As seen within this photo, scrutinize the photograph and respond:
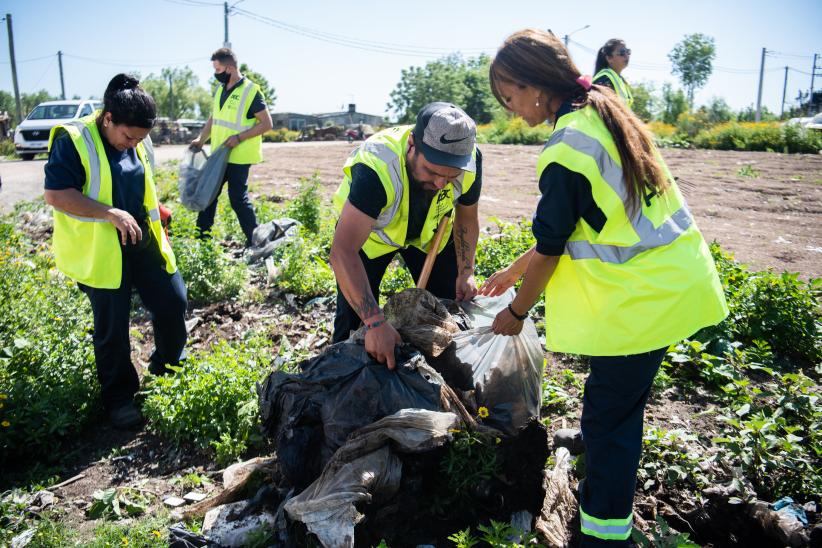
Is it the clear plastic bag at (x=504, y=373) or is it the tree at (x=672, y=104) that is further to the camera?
the tree at (x=672, y=104)

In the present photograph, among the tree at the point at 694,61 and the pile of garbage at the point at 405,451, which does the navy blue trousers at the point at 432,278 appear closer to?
the pile of garbage at the point at 405,451

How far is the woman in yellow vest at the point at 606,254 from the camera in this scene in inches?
68.6

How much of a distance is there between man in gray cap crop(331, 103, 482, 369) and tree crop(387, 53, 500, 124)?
128ft

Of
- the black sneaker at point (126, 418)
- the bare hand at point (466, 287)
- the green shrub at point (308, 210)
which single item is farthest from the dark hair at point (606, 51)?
the black sneaker at point (126, 418)

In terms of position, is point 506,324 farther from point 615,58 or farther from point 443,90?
point 443,90

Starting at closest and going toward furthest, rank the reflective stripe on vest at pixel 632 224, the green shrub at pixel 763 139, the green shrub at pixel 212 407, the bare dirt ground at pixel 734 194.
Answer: the reflective stripe on vest at pixel 632 224 < the green shrub at pixel 212 407 < the bare dirt ground at pixel 734 194 < the green shrub at pixel 763 139

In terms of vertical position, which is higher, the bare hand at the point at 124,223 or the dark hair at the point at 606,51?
the dark hair at the point at 606,51

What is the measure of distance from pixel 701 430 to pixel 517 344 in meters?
1.26

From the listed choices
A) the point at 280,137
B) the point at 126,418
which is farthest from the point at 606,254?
the point at 280,137

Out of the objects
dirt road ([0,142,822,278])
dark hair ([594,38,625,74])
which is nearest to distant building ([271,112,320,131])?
dirt road ([0,142,822,278])

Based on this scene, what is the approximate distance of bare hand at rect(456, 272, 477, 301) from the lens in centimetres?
297

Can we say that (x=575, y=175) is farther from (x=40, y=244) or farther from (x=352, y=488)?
(x=40, y=244)

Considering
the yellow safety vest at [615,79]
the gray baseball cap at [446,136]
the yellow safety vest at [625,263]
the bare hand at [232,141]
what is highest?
the yellow safety vest at [615,79]

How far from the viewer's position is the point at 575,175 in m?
1.72
